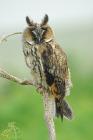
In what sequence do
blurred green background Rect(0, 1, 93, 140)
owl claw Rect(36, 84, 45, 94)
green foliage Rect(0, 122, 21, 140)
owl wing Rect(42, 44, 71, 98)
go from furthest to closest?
blurred green background Rect(0, 1, 93, 140) < owl claw Rect(36, 84, 45, 94) < owl wing Rect(42, 44, 71, 98) < green foliage Rect(0, 122, 21, 140)

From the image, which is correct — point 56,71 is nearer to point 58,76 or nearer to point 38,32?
point 58,76

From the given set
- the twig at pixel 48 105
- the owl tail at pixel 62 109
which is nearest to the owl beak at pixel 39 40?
the twig at pixel 48 105

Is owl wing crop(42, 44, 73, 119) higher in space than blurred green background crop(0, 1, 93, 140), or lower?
higher

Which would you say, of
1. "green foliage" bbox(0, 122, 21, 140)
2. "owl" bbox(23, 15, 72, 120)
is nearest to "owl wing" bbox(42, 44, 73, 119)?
"owl" bbox(23, 15, 72, 120)

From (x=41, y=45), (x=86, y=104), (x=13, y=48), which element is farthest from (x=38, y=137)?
(x=13, y=48)

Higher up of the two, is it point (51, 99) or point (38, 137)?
point (51, 99)

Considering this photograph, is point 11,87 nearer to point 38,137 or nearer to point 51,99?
point 38,137

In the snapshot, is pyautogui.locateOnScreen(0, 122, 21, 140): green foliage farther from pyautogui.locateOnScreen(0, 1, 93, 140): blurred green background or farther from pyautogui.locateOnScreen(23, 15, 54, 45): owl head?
pyautogui.locateOnScreen(0, 1, 93, 140): blurred green background
